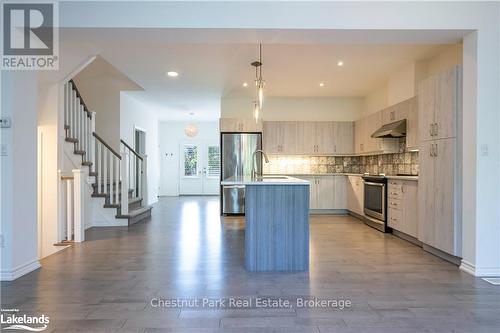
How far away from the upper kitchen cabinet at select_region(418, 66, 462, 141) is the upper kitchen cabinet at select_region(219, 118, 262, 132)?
11.8ft

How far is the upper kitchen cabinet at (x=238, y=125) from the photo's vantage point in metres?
6.98

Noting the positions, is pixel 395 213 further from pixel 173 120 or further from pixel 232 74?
pixel 173 120

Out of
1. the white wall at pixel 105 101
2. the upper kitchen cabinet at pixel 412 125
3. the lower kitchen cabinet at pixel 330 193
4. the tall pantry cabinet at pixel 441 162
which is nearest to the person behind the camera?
the tall pantry cabinet at pixel 441 162

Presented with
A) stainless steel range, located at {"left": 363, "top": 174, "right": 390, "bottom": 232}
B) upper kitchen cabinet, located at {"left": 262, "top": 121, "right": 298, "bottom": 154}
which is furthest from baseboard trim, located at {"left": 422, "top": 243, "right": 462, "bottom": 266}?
upper kitchen cabinet, located at {"left": 262, "top": 121, "right": 298, "bottom": 154}

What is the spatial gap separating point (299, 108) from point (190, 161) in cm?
548

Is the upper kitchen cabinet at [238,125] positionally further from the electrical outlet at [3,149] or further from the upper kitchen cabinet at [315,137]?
the electrical outlet at [3,149]

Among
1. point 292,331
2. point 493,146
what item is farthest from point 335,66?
point 292,331

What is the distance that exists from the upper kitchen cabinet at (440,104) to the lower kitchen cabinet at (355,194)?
7.64 ft

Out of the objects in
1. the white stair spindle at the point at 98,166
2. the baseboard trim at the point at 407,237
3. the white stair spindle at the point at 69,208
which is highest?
the white stair spindle at the point at 98,166

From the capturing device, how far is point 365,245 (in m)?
4.34

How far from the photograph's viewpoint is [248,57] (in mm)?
4668

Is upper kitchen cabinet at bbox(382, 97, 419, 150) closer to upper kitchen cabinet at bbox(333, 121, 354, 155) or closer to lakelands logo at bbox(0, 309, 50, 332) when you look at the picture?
upper kitchen cabinet at bbox(333, 121, 354, 155)

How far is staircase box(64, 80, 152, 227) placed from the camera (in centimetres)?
532

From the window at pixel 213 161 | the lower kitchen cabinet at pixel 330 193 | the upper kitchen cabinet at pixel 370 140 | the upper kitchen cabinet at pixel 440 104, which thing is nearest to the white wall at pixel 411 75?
the upper kitchen cabinet at pixel 370 140
